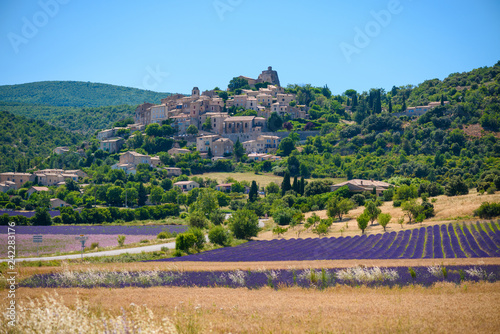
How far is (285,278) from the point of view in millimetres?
16219

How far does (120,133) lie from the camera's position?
114 m

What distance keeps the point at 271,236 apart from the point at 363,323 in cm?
3027

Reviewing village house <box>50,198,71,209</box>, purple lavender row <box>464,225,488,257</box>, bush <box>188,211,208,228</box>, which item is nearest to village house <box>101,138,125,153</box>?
village house <box>50,198,71,209</box>

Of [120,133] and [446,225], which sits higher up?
[120,133]

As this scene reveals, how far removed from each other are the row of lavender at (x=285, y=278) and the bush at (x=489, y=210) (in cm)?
2127

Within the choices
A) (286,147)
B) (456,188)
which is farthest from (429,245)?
(286,147)

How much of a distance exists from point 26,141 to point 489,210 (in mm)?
116381

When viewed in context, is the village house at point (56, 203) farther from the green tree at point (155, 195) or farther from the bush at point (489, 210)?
the bush at point (489, 210)

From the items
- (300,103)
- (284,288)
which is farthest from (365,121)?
(284,288)

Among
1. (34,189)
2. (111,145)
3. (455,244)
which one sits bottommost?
(34,189)

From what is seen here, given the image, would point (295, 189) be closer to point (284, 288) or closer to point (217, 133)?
point (217, 133)

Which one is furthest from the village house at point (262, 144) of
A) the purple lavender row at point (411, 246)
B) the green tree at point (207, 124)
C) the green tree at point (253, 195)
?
the purple lavender row at point (411, 246)

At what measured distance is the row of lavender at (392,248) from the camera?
22609mm

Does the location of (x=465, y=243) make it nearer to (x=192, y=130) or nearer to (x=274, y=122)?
(x=274, y=122)
